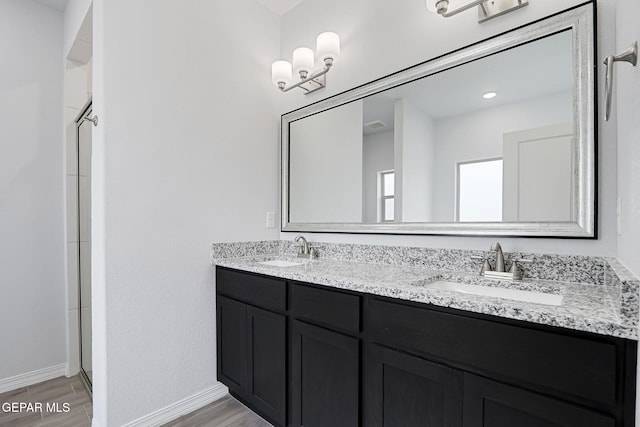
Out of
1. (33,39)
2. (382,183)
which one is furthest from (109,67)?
(382,183)

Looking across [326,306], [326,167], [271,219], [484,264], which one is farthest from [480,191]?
[271,219]

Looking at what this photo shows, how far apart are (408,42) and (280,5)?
1.19 meters

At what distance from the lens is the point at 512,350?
91cm

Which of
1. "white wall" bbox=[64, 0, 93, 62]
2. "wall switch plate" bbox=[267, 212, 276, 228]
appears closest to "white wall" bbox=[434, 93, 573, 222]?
"wall switch plate" bbox=[267, 212, 276, 228]

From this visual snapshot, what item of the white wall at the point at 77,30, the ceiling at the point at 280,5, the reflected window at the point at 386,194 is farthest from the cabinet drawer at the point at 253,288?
the ceiling at the point at 280,5

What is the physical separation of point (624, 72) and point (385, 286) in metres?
0.99

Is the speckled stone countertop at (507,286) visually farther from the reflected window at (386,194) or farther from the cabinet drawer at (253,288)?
the reflected window at (386,194)

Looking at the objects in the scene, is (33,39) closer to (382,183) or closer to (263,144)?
(263,144)

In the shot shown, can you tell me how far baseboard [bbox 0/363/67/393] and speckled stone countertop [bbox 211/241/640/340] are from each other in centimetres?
159

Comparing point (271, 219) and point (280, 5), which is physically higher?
point (280, 5)

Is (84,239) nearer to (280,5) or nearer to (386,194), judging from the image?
(386,194)

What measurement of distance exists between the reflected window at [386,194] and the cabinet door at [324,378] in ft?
2.45

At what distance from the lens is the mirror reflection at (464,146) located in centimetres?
127

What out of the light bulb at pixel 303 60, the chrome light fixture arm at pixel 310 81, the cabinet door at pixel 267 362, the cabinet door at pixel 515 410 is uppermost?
the light bulb at pixel 303 60
